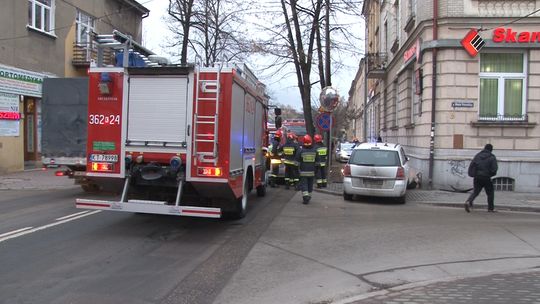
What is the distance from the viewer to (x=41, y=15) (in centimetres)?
2278

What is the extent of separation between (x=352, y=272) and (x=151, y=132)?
4.06m

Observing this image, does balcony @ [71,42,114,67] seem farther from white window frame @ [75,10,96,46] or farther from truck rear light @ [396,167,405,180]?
truck rear light @ [396,167,405,180]

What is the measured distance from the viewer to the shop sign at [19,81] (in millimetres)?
20016

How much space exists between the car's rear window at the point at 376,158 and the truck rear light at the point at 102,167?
748cm

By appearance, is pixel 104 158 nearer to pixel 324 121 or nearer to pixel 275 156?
pixel 275 156

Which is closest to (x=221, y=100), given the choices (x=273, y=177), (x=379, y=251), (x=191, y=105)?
(x=191, y=105)

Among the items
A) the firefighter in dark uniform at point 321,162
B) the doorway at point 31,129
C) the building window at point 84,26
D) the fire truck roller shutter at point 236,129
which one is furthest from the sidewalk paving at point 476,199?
the building window at point 84,26

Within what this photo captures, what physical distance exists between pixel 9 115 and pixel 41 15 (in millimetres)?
5252

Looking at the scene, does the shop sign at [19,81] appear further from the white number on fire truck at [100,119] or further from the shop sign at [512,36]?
the shop sign at [512,36]

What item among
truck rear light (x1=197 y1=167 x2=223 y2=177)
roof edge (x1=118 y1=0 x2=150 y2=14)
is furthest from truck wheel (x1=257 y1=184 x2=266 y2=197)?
roof edge (x1=118 y1=0 x2=150 y2=14)

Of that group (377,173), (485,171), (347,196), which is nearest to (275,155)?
(347,196)

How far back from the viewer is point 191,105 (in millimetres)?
8242

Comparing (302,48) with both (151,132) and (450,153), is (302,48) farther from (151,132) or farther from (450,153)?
(151,132)

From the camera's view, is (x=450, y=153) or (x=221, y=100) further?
(x=450, y=153)
